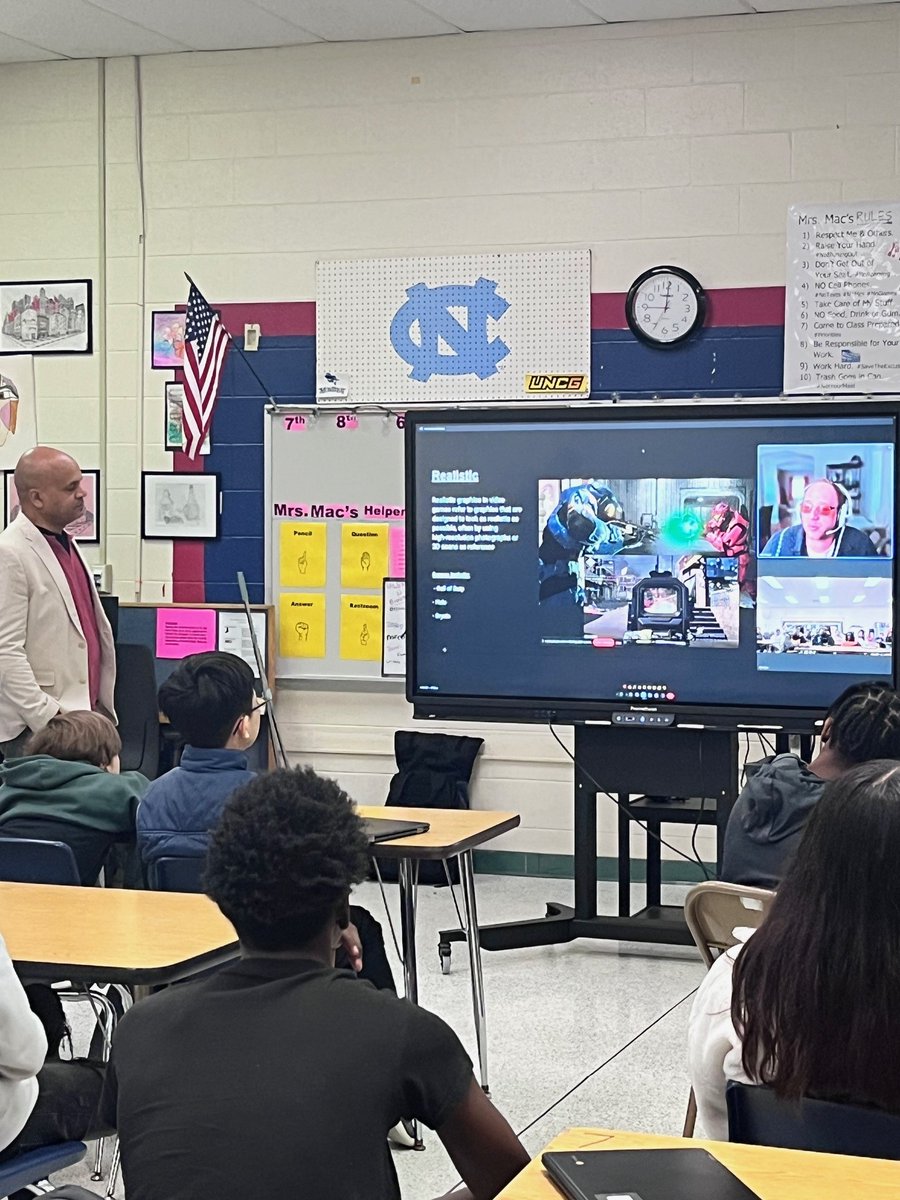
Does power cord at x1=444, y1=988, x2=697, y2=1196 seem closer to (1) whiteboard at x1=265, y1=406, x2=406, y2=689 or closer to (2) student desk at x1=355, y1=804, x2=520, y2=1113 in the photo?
(2) student desk at x1=355, y1=804, x2=520, y2=1113

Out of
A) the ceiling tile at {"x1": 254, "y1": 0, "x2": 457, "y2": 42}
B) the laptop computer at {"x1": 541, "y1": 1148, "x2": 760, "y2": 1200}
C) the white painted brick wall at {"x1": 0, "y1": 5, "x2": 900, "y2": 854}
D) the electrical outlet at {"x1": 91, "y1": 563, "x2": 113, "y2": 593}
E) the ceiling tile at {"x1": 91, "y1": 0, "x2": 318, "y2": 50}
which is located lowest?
the laptop computer at {"x1": 541, "y1": 1148, "x2": 760, "y2": 1200}

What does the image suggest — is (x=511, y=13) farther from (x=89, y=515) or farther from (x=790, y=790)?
(x=790, y=790)

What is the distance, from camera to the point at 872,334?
19.3ft

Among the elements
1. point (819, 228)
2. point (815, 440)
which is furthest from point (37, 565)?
point (819, 228)

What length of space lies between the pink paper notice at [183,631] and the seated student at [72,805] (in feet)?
9.13

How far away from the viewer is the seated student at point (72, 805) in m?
3.66

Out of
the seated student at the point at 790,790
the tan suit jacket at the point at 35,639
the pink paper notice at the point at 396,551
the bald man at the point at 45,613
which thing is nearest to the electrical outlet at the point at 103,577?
the pink paper notice at the point at 396,551

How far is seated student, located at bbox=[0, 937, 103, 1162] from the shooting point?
→ 208 centimetres

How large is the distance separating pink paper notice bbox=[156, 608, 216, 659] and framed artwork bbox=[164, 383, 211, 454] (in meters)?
0.69

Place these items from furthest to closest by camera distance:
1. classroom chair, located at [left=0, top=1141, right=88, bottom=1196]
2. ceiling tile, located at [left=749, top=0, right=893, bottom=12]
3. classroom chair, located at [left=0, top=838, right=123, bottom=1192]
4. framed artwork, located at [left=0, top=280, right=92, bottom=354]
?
framed artwork, located at [left=0, top=280, right=92, bottom=354], ceiling tile, located at [left=749, top=0, right=893, bottom=12], classroom chair, located at [left=0, top=838, right=123, bottom=1192], classroom chair, located at [left=0, top=1141, right=88, bottom=1196]

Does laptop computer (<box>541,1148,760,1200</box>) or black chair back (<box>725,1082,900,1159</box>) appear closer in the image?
laptop computer (<box>541,1148,760,1200</box>)

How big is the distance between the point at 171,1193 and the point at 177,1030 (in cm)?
16

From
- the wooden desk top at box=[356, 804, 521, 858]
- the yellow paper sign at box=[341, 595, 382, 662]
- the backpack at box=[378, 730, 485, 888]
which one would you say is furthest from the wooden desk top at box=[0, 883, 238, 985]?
the yellow paper sign at box=[341, 595, 382, 662]

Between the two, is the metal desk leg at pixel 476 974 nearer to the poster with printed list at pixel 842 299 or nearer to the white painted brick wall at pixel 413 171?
the white painted brick wall at pixel 413 171
